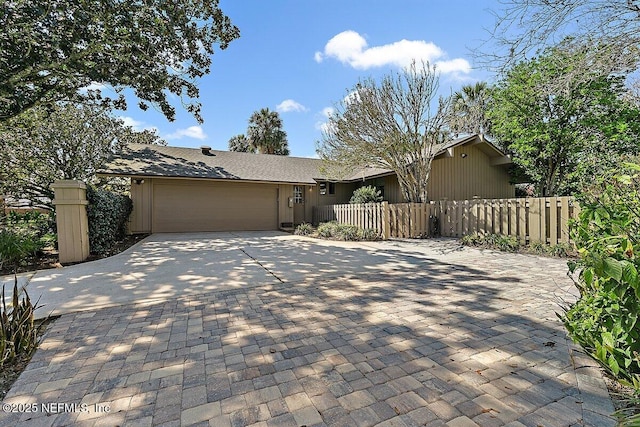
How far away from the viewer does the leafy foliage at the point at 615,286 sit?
1621 millimetres

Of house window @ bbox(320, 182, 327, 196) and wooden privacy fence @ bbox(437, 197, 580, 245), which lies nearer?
wooden privacy fence @ bbox(437, 197, 580, 245)

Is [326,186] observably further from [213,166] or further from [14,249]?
[14,249]

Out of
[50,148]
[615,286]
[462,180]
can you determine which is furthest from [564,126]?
[50,148]

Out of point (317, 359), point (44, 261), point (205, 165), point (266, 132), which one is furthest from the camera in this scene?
point (266, 132)

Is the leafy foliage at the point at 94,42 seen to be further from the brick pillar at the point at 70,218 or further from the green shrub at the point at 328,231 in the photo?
the green shrub at the point at 328,231

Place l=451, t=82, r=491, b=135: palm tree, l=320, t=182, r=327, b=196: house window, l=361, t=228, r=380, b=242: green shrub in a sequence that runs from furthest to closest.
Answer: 1. l=320, t=182, r=327, b=196: house window
2. l=451, t=82, r=491, b=135: palm tree
3. l=361, t=228, r=380, b=242: green shrub

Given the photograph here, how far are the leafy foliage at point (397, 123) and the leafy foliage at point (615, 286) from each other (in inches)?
357

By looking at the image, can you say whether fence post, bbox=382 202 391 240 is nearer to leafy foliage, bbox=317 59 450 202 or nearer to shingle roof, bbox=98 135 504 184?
leafy foliage, bbox=317 59 450 202

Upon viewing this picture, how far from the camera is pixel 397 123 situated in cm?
1073

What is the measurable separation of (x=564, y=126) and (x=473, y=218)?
7512mm

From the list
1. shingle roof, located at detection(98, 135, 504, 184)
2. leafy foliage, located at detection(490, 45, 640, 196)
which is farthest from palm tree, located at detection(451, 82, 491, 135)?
leafy foliage, located at detection(490, 45, 640, 196)

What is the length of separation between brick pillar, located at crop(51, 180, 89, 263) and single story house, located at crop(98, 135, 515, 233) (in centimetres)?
606

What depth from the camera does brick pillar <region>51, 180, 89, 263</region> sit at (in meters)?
5.92

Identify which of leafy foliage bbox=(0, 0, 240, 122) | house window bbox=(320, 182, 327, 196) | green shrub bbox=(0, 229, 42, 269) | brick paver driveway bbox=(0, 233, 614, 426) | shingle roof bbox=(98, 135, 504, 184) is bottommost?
brick paver driveway bbox=(0, 233, 614, 426)
